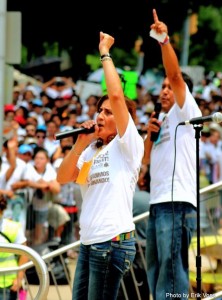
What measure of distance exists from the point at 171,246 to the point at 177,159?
2.19 ft

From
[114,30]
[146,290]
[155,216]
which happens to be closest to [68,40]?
[114,30]

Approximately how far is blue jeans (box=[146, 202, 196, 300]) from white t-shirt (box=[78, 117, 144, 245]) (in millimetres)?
1239

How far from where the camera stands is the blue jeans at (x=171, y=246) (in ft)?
26.0

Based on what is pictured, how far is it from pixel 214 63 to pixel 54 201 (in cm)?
3540

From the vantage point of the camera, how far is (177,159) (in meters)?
7.96

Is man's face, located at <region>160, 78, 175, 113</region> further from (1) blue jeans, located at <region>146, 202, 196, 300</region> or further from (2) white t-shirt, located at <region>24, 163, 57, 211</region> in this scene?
(2) white t-shirt, located at <region>24, 163, 57, 211</region>

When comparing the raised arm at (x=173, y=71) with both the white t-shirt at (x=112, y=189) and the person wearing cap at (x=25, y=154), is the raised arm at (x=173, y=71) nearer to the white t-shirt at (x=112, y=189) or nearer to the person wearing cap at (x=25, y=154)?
the white t-shirt at (x=112, y=189)

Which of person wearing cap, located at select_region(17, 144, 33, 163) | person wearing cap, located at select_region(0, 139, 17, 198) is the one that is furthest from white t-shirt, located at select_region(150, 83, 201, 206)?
person wearing cap, located at select_region(17, 144, 33, 163)

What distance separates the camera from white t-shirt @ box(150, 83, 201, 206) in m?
7.96

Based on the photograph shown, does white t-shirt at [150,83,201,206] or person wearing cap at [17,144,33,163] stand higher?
person wearing cap at [17,144,33,163]

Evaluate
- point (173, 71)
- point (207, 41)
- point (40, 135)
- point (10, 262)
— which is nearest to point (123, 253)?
point (173, 71)

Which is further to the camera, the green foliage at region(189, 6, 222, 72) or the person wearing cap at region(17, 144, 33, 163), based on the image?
the green foliage at region(189, 6, 222, 72)

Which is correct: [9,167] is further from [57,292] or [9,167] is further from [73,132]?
[73,132]

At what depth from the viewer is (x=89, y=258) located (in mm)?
6688
